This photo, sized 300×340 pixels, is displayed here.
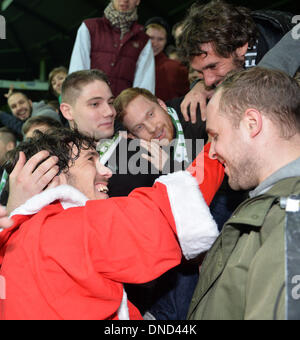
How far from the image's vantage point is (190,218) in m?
1.02

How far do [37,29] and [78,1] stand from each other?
7.86 feet

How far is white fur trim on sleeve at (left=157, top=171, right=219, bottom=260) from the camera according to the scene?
39.9 inches

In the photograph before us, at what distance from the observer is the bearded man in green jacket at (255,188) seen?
795 millimetres

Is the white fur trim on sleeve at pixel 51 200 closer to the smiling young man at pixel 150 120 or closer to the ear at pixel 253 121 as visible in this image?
the ear at pixel 253 121

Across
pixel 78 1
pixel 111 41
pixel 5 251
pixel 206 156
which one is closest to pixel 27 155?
pixel 5 251

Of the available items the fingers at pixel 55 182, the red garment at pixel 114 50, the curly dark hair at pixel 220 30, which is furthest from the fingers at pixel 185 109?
the fingers at pixel 55 182

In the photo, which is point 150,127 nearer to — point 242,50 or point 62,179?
point 242,50

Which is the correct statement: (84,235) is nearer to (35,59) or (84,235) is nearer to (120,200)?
(120,200)

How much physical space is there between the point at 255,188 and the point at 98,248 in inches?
22.9

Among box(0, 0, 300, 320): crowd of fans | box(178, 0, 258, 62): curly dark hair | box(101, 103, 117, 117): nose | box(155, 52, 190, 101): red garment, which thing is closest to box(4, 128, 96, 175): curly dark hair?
box(0, 0, 300, 320): crowd of fans

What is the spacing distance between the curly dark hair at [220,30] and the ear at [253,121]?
102cm

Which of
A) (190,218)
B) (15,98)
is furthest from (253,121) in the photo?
(15,98)

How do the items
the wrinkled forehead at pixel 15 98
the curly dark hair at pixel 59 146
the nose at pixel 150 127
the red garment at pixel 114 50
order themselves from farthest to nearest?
the wrinkled forehead at pixel 15 98
the red garment at pixel 114 50
the nose at pixel 150 127
the curly dark hair at pixel 59 146

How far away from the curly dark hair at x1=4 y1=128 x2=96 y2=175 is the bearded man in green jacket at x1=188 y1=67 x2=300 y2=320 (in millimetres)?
626
